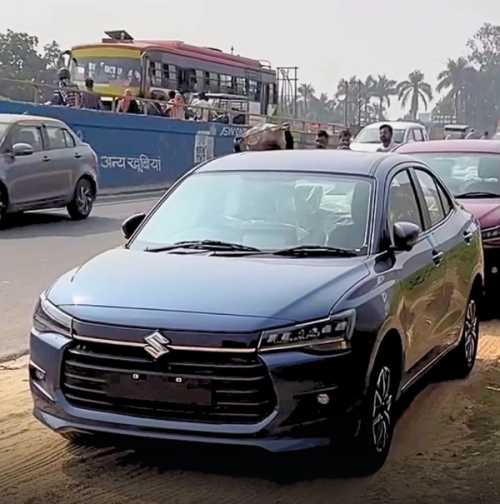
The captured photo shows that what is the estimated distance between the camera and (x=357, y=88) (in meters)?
90.8

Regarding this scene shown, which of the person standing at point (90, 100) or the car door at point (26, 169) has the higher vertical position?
the person standing at point (90, 100)

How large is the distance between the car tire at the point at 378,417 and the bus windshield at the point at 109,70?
→ 85.1ft

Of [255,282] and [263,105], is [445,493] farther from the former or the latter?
[263,105]

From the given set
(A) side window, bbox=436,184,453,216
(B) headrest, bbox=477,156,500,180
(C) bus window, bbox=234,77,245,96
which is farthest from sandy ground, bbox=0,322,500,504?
(C) bus window, bbox=234,77,245,96

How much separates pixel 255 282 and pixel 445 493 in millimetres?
1402

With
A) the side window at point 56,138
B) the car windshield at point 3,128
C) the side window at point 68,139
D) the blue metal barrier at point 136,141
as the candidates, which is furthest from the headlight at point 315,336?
the blue metal barrier at point 136,141

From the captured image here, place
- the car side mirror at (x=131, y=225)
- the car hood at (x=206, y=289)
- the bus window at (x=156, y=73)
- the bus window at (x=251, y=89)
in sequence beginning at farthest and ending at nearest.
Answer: the bus window at (x=251, y=89)
the bus window at (x=156, y=73)
the car side mirror at (x=131, y=225)
the car hood at (x=206, y=289)

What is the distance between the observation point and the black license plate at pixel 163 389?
14.6ft

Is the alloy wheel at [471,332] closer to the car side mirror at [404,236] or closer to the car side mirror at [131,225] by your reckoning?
the car side mirror at [404,236]

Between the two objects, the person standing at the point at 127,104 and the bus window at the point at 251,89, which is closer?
the person standing at the point at 127,104

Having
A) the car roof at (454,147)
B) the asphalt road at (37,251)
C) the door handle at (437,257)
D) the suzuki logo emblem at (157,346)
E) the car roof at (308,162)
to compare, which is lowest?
the asphalt road at (37,251)

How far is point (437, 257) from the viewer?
6.28m

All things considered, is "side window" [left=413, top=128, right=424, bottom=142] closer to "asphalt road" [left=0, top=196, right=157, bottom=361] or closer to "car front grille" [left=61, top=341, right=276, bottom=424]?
"asphalt road" [left=0, top=196, right=157, bottom=361]

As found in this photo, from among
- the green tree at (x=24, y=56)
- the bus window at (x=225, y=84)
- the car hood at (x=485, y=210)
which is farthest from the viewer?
the green tree at (x=24, y=56)
